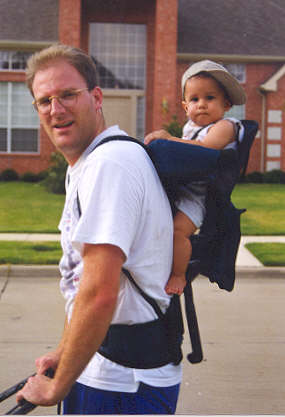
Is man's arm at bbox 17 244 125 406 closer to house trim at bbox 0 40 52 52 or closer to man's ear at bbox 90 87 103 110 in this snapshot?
man's ear at bbox 90 87 103 110

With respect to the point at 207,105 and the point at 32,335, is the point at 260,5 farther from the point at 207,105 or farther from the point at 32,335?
the point at 207,105

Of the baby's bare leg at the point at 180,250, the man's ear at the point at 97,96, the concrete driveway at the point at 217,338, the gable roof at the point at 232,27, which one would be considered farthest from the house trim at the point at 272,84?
the man's ear at the point at 97,96

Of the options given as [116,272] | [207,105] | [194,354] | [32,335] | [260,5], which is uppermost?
[260,5]

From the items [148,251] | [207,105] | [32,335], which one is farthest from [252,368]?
[148,251]

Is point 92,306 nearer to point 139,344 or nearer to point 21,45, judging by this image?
point 139,344

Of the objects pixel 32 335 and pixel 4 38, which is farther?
pixel 4 38

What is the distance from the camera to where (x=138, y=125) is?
24953mm

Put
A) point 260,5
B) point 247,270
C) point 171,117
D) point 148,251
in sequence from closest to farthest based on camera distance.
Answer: point 148,251, point 247,270, point 171,117, point 260,5

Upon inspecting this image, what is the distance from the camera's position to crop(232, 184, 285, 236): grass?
12641 mm

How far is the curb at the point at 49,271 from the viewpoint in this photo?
864cm

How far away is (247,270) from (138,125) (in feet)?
54.8

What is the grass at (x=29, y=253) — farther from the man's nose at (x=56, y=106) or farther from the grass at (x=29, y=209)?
the man's nose at (x=56, y=106)

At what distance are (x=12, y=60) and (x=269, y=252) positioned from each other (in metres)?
17.6

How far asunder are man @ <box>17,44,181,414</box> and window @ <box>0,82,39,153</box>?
77.8ft
